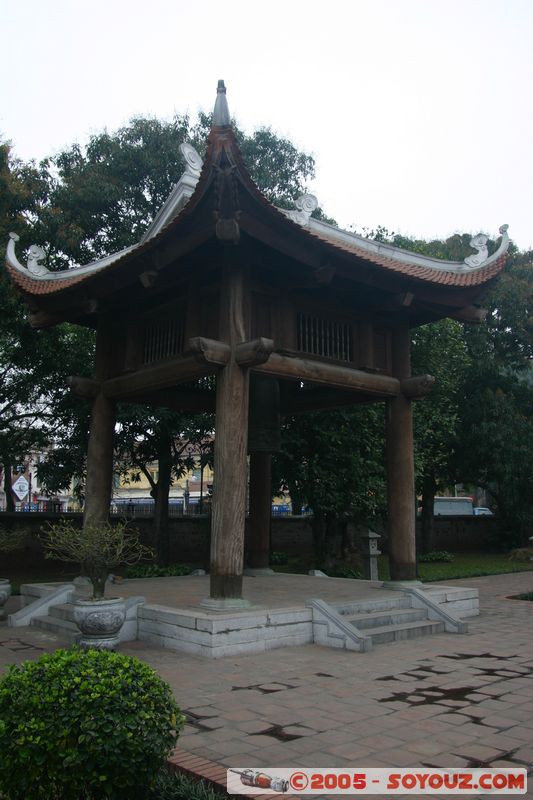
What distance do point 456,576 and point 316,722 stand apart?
15531mm

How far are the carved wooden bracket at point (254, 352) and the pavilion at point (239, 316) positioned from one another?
2 centimetres

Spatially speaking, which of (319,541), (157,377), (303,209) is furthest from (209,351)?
(319,541)

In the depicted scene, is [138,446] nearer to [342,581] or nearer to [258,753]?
[342,581]

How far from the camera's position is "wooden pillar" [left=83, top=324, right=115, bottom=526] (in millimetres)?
11484

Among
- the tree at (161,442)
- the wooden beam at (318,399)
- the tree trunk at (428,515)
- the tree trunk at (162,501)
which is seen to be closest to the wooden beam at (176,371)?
the wooden beam at (318,399)

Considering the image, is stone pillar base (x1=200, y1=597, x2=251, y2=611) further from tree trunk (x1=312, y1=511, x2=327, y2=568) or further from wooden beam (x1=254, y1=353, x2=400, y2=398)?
tree trunk (x1=312, y1=511, x2=327, y2=568)

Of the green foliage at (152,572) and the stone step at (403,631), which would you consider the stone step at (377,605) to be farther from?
→ the green foliage at (152,572)

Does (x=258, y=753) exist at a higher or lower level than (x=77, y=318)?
lower

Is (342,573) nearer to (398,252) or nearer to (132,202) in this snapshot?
(398,252)

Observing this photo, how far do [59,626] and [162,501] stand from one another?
10745mm

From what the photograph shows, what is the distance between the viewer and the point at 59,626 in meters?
9.52

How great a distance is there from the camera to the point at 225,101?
848 centimetres

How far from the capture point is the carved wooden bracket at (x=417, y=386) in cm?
1128

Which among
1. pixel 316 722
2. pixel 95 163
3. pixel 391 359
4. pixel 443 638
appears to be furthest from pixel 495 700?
pixel 95 163
